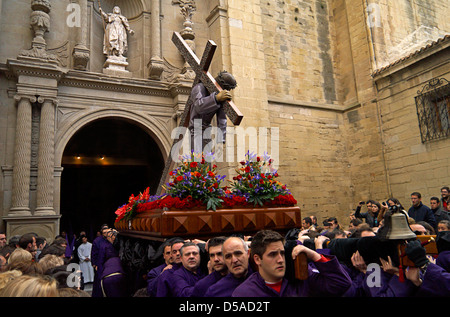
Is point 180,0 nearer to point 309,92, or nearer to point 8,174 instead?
point 309,92

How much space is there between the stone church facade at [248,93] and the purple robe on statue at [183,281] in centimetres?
649

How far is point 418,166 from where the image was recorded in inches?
434

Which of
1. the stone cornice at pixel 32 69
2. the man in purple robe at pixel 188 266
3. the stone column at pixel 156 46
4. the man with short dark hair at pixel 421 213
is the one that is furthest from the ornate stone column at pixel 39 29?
the man with short dark hair at pixel 421 213

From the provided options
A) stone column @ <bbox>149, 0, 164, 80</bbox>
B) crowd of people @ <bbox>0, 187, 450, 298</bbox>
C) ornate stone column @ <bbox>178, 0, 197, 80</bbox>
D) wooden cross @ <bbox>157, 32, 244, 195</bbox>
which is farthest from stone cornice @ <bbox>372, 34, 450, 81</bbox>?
crowd of people @ <bbox>0, 187, 450, 298</bbox>

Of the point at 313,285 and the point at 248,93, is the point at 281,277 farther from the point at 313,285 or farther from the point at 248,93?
the point at 248,93

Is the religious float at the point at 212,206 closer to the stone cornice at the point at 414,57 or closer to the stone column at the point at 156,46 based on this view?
the stone column at the point at 156,46

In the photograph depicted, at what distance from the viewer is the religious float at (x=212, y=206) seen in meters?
3.81

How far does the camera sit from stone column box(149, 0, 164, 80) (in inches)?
421

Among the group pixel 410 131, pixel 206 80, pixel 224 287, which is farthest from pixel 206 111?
pixel 410 131

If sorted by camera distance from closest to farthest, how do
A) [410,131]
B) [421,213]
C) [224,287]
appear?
[224,287] < [421,213] < [410,131]

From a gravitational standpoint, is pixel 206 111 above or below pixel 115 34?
below

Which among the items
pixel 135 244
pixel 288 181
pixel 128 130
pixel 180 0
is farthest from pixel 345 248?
pixel 128 130

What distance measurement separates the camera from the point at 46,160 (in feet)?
28.8

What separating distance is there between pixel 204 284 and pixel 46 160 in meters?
7.48
